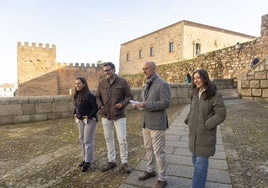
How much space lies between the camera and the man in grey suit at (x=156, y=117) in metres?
2.60

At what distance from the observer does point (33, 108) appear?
6969mm

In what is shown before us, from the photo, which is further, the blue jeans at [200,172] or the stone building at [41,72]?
the stone building at [41,72]

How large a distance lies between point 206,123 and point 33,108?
644 cm

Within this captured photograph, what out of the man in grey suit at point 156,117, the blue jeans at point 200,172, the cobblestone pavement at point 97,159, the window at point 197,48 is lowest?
the cobblestone pavement at point 97,159

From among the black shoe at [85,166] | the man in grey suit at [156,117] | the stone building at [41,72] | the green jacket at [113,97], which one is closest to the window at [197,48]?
the stone building at [41,72]

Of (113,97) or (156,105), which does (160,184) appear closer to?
(156,105)

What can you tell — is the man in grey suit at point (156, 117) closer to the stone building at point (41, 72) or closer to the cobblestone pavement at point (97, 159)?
the cobblestone pavement at point (97, 159)

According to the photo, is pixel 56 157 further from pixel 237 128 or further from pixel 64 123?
pixel 237 128

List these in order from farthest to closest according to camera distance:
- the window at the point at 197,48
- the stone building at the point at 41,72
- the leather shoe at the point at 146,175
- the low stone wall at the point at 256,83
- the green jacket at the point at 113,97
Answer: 1. the stone building at the point at 41,72
2. the window at the point at 197,48
3. the low stone wall at the point at 256,83
4. the green jacket at the point at 113,97
5. the leather shoe at the point at 146,175

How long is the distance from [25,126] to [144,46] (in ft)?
100

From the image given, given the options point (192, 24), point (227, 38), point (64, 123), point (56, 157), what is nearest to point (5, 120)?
point (64, 123)

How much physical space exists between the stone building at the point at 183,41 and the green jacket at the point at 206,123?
24321 millimetres

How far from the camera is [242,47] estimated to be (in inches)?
581

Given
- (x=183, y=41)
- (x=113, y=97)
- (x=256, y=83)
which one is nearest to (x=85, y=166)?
(x=113, y=97)
